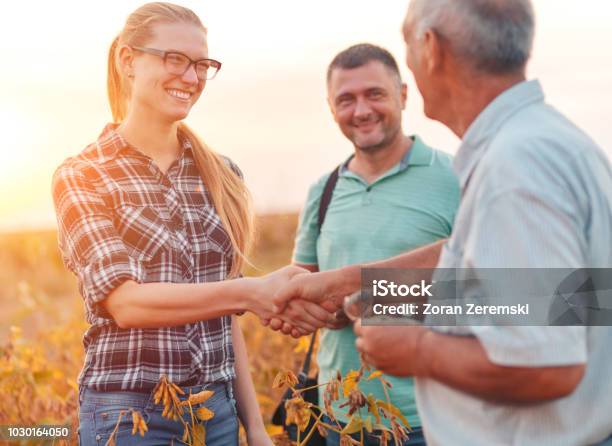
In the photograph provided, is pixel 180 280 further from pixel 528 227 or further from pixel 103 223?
pixel 528 227

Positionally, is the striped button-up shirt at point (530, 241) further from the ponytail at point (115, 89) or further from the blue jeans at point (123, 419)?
the ponytail at point (115, 89)

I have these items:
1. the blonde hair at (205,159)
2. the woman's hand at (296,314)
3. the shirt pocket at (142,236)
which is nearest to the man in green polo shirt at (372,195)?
the woman's hand at (296,314)

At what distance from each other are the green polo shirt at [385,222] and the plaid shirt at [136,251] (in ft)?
2.30

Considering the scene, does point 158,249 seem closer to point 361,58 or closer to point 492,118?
point 492,118

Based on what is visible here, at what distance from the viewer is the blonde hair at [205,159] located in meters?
2.69

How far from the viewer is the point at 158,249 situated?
2.51 m

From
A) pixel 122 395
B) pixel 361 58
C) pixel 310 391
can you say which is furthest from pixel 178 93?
pixel 310 391

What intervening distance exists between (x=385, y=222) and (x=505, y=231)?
5.65ft

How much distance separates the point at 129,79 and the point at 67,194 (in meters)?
0.49

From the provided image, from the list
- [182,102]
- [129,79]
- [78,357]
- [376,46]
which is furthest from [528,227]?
[78,357]

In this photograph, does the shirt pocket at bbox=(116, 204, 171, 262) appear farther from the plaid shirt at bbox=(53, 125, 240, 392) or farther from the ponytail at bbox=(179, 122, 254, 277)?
the ponytail at bbox=(179, 122, 254, 277)

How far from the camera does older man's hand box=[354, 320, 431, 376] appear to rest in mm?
1668

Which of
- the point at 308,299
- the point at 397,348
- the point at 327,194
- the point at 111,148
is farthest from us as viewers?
the point at 327,194

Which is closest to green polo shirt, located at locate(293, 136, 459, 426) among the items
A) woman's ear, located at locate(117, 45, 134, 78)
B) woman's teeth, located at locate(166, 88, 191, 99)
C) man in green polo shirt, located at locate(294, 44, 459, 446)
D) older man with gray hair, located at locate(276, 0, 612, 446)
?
man in green polo shirt, located at locate(294, 44, 459, 446)
